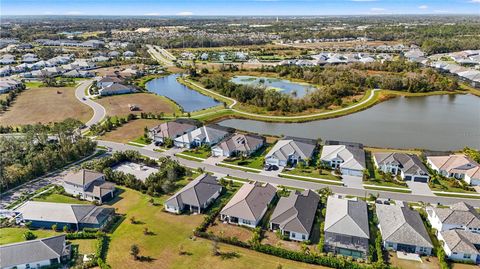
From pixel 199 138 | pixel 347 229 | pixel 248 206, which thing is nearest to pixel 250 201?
pixel 248 206

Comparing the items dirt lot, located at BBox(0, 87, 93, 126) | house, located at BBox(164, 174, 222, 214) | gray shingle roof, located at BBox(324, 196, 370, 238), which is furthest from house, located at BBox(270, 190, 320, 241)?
dirt lot, located at BBox(0, 87, 93, 126)

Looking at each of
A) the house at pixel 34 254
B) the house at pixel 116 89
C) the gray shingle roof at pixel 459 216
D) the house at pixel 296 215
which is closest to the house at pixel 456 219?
the gray shingle roof at pixel 459 216

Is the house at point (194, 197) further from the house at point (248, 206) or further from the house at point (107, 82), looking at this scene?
the house at point (107, 82)

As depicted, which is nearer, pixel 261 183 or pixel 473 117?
pixel 261 183

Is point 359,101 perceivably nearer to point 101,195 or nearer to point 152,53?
point 101,195

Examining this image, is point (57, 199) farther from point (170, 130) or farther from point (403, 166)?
point (403, 166)

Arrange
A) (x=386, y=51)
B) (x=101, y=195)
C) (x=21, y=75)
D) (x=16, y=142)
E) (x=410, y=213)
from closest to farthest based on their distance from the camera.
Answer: (x=410, y=213)
(x=101, y=195)
(x=16, y=142)
(x=21, y=75)
(x=386, y=51)

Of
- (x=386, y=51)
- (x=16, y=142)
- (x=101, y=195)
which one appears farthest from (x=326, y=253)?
(x=386, y=51)
